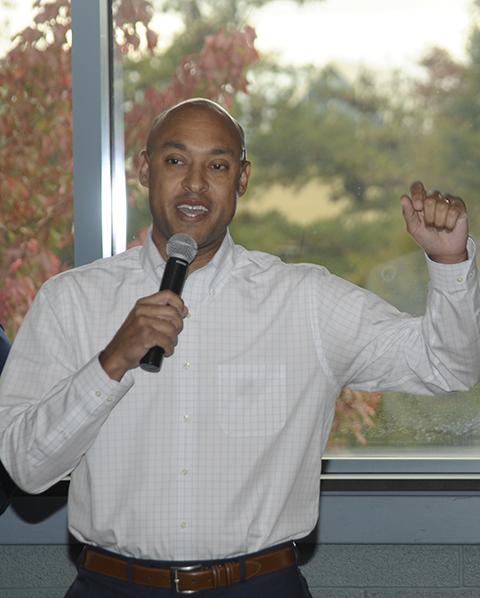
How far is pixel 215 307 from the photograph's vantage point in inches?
76.5

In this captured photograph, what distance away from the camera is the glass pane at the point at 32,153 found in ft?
9.48

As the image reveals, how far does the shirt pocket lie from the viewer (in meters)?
1.86

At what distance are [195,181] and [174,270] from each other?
271mm

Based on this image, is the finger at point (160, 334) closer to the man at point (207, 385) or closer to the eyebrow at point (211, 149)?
the man at point (207, 385)

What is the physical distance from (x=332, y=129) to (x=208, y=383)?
3.84 feet

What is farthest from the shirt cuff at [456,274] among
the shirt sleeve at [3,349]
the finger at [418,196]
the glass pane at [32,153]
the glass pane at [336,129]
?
the glass pane at [32,153]

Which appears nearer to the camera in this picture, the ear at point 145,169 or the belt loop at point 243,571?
the belt loop at point 243,571

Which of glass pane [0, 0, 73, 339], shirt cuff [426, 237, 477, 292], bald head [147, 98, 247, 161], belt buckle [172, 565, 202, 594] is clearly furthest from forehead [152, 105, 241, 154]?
glass pane [0, 0, 73, 339]

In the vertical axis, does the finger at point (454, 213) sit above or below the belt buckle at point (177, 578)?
above

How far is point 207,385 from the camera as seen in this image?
6.19ft

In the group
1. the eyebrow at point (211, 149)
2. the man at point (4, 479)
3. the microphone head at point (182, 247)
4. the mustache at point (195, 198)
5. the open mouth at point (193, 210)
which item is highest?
the eyebrow at point (211, 149)

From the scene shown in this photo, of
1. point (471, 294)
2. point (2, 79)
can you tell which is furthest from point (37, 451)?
point (2, 79)

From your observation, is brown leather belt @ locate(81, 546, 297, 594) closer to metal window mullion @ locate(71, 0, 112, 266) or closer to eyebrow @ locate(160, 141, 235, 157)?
eyebrow @ locate(160, 141, 235, 157)

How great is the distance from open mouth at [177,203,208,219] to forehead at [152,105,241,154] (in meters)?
0.11
